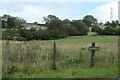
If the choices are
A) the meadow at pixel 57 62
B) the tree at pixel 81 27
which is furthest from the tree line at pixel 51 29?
the meadow at pixel 57 62

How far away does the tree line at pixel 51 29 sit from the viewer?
28500mm

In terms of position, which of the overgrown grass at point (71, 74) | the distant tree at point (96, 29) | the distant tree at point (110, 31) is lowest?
the overgrown grass at point (71, 74)

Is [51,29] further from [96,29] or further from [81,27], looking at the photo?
[96,29]

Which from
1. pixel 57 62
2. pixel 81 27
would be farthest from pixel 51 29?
pixel 57 62

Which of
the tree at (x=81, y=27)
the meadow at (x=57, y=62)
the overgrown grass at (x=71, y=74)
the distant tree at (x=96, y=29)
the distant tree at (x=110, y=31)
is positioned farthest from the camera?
the distant tree at (x=96, y=29)

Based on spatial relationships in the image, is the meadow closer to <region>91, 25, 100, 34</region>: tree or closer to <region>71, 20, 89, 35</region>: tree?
<region>71, 20, 89, 35</region>: tree

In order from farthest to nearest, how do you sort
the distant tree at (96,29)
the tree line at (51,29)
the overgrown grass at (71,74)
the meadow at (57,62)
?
the distant tree at (96,29) < the tree line at (51,29) < the meadow at (57,62) < the overgrown grass at (71,74)

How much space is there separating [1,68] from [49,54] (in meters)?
3.52

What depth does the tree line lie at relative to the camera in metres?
28.5

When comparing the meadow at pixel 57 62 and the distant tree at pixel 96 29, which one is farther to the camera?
the distant tree at pixel 96 29

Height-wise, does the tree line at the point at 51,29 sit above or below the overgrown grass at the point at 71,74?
above

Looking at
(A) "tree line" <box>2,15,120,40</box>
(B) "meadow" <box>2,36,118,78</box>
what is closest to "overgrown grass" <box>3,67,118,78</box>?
(B) "meadow" <box>2,36,118,78</box>

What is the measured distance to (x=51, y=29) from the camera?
35406 mm

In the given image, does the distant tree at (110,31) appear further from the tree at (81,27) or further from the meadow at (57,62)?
the meadow at (57,62)
